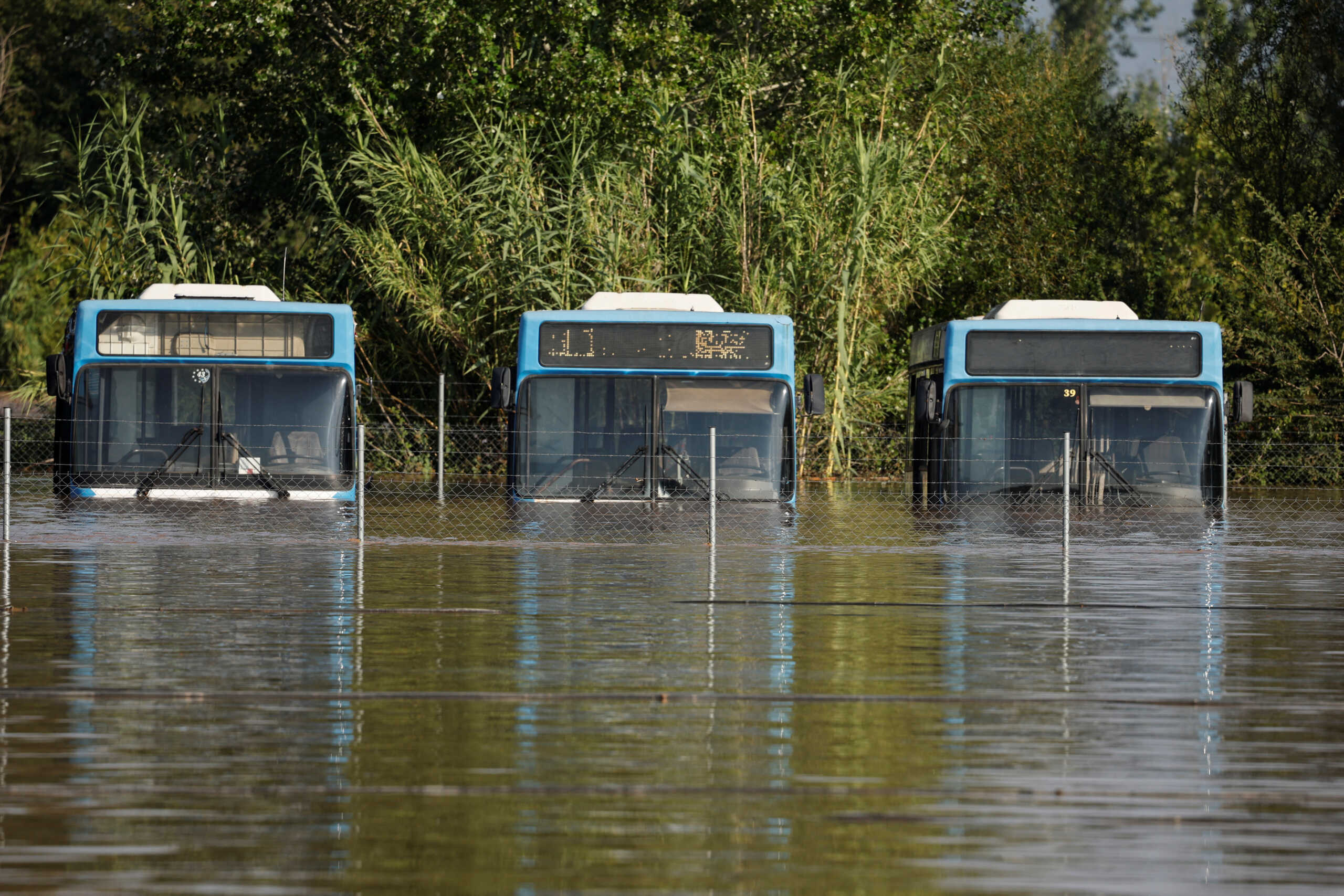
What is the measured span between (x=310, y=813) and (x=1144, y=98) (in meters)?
108

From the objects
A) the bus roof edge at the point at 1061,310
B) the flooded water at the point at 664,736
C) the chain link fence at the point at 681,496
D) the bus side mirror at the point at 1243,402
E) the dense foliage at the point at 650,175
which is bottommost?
the flooded water at the point at 664,736

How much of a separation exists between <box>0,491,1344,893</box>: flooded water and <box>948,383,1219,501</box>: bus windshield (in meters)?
6.66

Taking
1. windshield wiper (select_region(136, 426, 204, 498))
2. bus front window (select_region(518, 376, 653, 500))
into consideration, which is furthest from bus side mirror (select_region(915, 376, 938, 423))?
windshield wiper (select_region(136, 426, 204, 498))

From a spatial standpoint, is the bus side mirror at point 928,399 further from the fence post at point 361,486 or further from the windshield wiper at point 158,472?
the windshield wiper at point 158,472

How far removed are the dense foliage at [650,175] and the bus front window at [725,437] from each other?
7793 mm

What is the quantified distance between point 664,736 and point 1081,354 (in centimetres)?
1474

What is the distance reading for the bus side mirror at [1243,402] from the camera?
20.8 metres

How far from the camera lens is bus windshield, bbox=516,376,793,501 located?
21.0 meters

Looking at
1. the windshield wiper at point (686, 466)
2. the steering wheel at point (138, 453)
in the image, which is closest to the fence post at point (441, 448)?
the windshield wiper at point (686, 466)

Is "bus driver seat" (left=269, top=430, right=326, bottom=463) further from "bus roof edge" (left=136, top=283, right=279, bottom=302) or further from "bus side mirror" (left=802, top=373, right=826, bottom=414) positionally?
"bus side mirror" (left=802, top=373, right=826, bottom=414)

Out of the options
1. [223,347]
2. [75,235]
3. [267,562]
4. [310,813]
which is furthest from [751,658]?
[75,235]

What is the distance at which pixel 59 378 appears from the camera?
2148cm

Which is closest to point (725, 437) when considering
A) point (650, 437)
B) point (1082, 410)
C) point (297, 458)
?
point (650, 437)

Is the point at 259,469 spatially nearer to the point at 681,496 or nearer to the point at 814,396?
the point at 681,496
